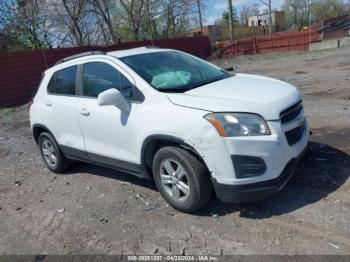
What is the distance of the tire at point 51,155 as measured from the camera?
18.8 ft

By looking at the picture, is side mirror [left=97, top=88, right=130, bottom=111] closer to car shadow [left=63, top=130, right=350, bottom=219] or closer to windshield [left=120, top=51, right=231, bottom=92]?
windshield [left=120, top=51, right=231, bottom=92]

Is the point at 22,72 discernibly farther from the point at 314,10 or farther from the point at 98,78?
the point at 314,10

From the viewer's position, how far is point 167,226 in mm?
3953

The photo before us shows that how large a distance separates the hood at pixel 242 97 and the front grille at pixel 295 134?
0.80 ft

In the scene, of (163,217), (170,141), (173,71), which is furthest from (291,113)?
(163,217)

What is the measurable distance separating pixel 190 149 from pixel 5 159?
15.7 ft

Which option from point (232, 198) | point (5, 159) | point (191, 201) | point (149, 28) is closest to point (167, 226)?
point (191, 201)

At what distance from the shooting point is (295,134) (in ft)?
12.7

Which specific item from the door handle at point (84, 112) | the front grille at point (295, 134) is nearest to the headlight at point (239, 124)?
the front grille at point (295, 134)

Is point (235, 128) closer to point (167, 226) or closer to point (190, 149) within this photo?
point (190, 149)

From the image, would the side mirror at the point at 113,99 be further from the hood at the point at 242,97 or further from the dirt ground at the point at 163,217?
the dirt ground at the point at 163,217

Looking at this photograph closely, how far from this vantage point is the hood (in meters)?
3.60

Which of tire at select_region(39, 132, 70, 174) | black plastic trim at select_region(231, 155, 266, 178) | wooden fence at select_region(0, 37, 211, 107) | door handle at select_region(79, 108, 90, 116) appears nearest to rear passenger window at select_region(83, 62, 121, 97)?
door handle at select_region(79, 108, 90, 116)

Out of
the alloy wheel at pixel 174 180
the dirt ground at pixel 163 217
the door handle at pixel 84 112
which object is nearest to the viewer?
the dirt ground at pixel 163 217
